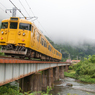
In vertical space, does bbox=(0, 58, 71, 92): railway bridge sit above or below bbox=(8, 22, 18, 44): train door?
below

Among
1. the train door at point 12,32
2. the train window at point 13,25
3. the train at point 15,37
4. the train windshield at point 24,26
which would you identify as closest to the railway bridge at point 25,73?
the train at point 15,37

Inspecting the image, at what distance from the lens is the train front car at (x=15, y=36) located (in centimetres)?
1008

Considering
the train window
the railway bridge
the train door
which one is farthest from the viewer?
the train window

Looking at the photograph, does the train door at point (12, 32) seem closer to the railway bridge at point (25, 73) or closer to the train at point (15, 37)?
the train at point (15, 37)

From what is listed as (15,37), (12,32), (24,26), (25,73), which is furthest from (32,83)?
(24,26)

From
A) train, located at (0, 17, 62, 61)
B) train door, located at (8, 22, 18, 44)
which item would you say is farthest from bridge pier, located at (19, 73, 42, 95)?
train door, located at (8, 22, 18, 44)

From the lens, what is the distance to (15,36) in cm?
1034

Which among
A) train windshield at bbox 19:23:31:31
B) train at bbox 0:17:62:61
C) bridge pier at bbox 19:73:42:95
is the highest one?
train windshield at bbox 19:23:31:31

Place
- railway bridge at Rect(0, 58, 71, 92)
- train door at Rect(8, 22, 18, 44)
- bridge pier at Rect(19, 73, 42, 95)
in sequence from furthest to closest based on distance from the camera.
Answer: bridge pier at Rect(19, 73, 42, 95), train door at Rect(8, 22, 18, 44), railway bridge at Rect(0, 58, 71, 92)

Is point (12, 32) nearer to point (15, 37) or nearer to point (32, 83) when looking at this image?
point (15, 37)

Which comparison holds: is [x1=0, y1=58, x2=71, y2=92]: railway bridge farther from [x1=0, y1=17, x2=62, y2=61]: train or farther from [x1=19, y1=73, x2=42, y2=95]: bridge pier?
[x1=0, y1=17, x2=62, y2=61]: train

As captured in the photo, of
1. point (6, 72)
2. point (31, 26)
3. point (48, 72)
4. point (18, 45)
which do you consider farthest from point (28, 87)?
point (48, 72)

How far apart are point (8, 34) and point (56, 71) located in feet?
85.1

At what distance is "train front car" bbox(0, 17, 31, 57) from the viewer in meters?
10.1
